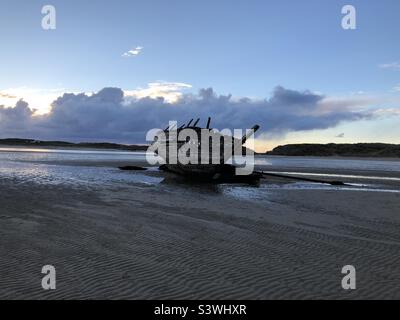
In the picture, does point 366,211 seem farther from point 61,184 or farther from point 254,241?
point 61,184

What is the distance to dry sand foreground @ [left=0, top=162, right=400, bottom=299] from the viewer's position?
5965 mm

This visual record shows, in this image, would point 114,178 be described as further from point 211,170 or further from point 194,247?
point 194,247

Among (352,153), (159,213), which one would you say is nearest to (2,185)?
(159,213)

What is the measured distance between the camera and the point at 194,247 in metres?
8.45

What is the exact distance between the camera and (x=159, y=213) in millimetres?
12602

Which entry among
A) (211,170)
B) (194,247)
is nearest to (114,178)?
(211,170)

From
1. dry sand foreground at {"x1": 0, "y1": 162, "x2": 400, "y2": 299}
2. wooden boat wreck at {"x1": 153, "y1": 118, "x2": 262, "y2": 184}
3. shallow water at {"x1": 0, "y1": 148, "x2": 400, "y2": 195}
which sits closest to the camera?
dry sand foreground at {"x1": 0, "y1": 162, "x2": 400, "y2": 299}

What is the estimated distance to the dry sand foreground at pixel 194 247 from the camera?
5.96 meters

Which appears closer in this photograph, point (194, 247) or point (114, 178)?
point (194, 247)

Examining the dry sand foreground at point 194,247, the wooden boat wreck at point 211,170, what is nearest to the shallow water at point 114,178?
the wooden boat wreck at point 211,170

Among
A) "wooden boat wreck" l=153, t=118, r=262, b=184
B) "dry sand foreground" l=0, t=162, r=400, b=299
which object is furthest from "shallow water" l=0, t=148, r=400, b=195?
"dry sand foreground" l=0, t=162, r=400, b=299

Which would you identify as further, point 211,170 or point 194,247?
point 211,170

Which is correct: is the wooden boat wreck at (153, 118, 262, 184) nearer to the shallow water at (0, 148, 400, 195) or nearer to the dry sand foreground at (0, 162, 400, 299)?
the shallow water at (0, 148, 400, 195)
